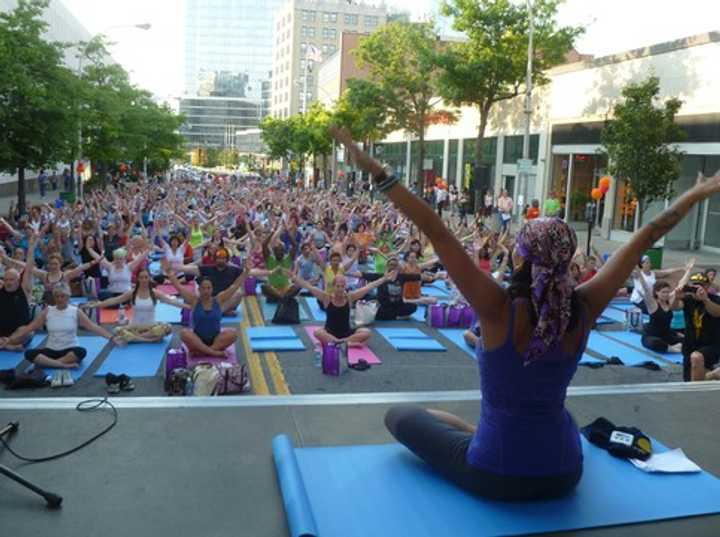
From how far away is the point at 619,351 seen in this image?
11336 mm

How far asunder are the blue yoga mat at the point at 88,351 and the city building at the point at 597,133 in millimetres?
8435

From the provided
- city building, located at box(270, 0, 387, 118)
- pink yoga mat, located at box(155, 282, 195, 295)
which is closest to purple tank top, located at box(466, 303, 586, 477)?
pink yoga mat, located at box(155, 282, 195, 295)

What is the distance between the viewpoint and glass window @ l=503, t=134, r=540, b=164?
35.3 meters

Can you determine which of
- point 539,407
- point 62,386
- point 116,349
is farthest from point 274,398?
point 116,349

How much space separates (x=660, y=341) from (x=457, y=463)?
852cm

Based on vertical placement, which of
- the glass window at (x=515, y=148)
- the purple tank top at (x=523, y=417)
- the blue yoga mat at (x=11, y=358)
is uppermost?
the glass window at (x=515, y=148)

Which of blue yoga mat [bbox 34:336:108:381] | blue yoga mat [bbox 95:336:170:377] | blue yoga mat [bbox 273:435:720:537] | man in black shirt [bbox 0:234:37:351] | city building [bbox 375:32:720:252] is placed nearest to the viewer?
blue yoga mat [bbox 273:435:720:537]

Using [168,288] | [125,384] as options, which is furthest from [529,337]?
[168,288]

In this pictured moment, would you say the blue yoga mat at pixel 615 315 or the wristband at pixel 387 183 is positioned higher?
the wristband at pixel 387 183

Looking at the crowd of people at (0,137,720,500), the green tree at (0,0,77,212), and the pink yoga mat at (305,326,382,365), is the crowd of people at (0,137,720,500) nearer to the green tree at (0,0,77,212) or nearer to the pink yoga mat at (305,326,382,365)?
the pink yoga mat at (305,326,382,365)

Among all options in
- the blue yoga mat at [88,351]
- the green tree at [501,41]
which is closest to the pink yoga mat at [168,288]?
the blue yoga mat at [88,351]

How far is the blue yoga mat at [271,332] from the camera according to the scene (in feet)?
37.0

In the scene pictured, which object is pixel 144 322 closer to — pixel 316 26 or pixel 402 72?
pixel 402 72

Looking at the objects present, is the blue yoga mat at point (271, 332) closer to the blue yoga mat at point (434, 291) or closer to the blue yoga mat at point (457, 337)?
the blue yoga mat at point (457, 337)
